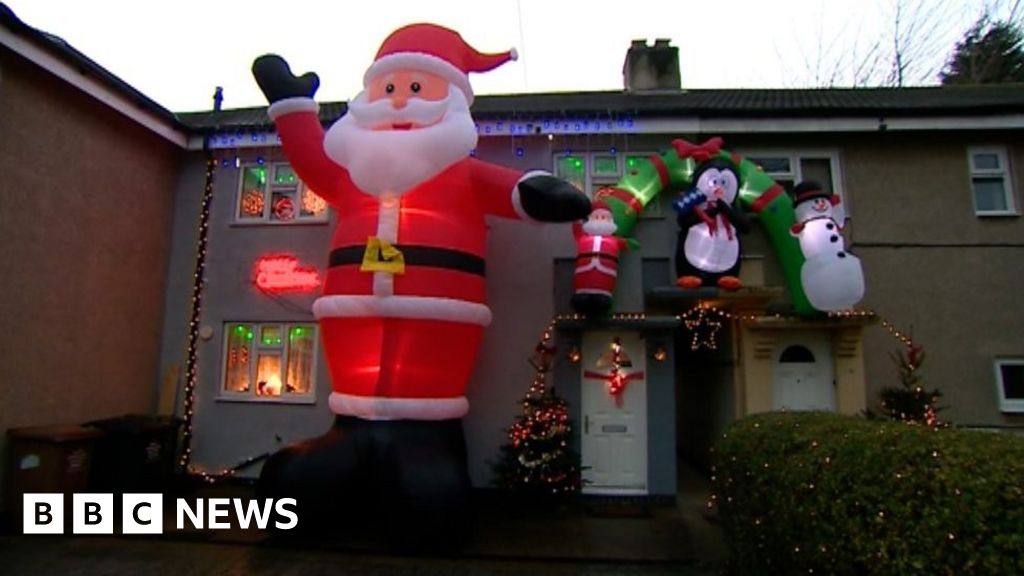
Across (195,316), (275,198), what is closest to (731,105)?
(275,198)

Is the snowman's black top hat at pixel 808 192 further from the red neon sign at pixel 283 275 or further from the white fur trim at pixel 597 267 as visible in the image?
the red neon sign at pixel 283 275

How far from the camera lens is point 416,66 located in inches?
254

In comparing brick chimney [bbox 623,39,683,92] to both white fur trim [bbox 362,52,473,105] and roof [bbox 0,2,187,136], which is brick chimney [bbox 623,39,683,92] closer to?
white fur trim [bbox 362,52,473,105]

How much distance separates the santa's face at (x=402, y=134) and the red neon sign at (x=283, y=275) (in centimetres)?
286

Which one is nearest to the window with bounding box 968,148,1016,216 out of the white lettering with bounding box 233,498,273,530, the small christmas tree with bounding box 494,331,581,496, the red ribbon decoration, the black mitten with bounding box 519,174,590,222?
the red ribbon decoration

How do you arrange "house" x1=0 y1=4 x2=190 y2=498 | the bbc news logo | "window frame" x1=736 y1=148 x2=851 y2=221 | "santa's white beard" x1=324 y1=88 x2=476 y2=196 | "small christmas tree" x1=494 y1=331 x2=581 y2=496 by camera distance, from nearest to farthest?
the bbc news logo
"santa's white beard" x1=324 y1=88 x2=476 y2=196
"house" x1=0 y1=4 x2=190 y2=498
"small christmas tree" x1=494 y1=331 x2=581 y2=496
"window frame" x1=736 y1=148 x2=851 y2=221

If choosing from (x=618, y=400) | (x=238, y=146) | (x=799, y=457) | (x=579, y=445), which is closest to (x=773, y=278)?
(x=618, y=400)

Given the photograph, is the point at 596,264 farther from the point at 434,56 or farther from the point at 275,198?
the point at 275,198

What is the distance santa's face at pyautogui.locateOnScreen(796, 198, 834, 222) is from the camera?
754cm

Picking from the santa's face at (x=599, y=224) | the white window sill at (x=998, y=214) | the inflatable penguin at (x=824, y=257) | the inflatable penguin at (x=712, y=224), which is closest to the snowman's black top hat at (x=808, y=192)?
the inflatable penguin at (x=824, y=257)

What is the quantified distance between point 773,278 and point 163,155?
31.8ft

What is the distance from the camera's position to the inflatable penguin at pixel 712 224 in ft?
25.1

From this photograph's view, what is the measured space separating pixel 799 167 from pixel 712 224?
258cm

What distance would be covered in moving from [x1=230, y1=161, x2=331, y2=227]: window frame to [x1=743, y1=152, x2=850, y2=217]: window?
6868mm
